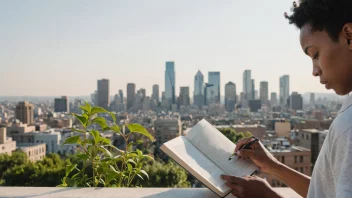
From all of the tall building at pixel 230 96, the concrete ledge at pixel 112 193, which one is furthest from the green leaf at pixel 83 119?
the tall building at pixel 230 96

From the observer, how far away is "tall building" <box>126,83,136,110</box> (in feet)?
203

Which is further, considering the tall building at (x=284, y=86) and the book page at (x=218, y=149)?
the tall building at (x=284, y=86)

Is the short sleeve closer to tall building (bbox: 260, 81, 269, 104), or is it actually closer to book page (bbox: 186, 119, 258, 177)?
book page (bbox: 186, 119, 258, 177)

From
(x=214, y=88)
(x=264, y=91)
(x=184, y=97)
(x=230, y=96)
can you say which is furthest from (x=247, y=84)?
(x=214, y=88)

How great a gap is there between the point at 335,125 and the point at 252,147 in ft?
1.31

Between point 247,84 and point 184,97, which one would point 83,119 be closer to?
point 184,97

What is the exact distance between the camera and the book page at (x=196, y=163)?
75 cm

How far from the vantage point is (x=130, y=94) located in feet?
207

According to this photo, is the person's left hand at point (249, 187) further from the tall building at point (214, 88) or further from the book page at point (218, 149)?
the tall building at point (214, 88)

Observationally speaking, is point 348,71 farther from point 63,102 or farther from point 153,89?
point 153,89

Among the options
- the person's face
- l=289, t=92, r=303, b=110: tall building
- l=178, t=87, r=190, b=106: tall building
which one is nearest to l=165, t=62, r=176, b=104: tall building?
l=178, t=87, r=190, b=106: tall building

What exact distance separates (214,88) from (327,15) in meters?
55.2

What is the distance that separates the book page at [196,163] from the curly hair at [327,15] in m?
0.33

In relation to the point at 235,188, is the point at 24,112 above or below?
below
